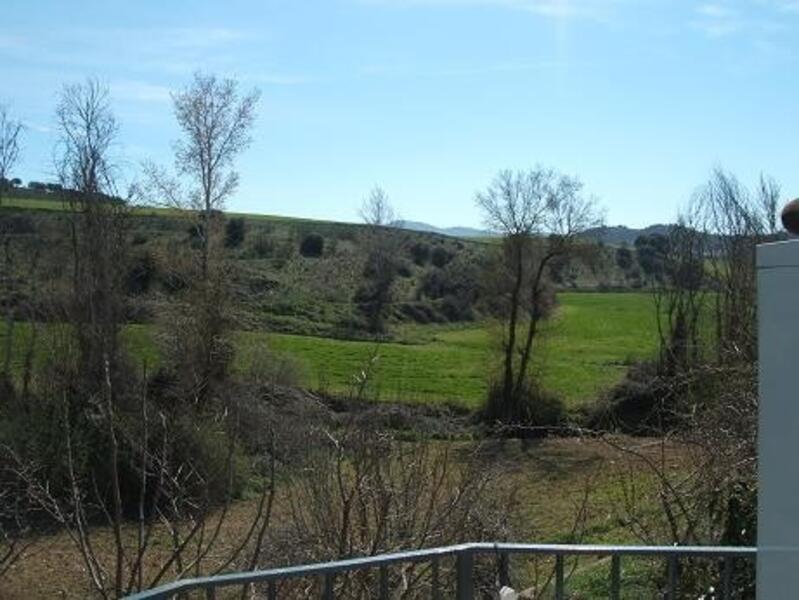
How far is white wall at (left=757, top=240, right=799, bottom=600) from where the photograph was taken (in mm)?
2441

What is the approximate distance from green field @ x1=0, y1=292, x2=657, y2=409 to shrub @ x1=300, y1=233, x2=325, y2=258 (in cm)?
591

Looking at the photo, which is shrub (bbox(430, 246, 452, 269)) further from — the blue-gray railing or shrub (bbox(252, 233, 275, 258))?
the blue-gray railing

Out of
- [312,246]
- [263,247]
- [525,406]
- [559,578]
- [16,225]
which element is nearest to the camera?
[559,578]

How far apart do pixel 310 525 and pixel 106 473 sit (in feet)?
42.2

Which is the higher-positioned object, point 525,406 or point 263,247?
point 263,247

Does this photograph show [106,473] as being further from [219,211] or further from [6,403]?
[219,211]

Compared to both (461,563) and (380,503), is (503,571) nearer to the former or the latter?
(461,563)

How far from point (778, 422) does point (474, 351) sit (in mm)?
43236

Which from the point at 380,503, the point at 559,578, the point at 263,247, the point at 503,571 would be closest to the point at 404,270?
the point at 263,247

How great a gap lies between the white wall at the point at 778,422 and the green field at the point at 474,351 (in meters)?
21.3

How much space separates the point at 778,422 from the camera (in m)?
2.47

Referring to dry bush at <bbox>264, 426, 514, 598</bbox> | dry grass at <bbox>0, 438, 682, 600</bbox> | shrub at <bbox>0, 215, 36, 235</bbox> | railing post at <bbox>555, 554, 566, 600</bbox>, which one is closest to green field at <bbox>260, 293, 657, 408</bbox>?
dry grass at <bbox>0, 438, 682, 600</bbox>

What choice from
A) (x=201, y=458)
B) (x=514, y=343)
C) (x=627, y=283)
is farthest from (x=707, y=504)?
(x=627, y=283)

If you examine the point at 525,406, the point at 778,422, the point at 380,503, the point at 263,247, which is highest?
the point at 263,247
